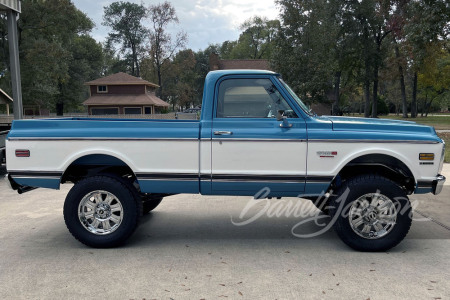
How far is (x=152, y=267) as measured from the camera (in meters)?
4.16

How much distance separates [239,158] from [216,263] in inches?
48.5

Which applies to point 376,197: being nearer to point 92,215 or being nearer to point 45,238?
point 92,215

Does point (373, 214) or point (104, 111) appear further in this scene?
point (104, 111)

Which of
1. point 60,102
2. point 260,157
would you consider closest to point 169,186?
point 260,157

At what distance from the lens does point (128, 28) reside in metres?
72.2

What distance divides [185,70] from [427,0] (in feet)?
171

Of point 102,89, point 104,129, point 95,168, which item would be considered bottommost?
point 95,168

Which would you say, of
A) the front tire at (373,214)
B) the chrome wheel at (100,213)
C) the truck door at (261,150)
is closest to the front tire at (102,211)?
the chrome wheel at (100,213)

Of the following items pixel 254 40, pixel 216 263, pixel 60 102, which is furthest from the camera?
pixel 254 40

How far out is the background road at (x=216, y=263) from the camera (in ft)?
Answer: 11.8

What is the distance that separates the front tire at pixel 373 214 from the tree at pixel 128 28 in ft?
232

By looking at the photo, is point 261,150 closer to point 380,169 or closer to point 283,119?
point 283,119

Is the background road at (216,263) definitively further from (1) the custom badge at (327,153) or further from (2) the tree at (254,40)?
(2) the tree at (254,40)

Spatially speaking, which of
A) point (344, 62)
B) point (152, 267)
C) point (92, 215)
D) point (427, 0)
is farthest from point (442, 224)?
point (344, 62)
